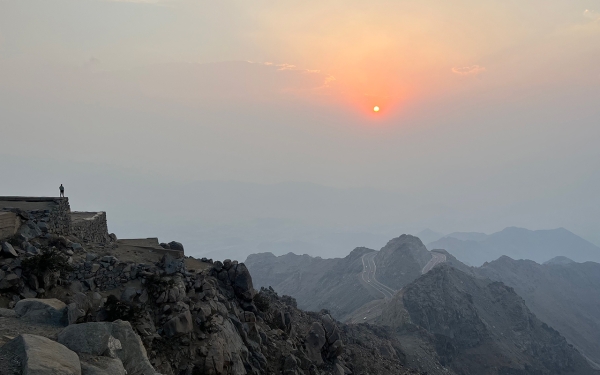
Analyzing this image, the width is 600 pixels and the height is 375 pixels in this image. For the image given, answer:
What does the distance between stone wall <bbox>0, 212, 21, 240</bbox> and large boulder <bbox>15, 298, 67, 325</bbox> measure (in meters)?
8.04

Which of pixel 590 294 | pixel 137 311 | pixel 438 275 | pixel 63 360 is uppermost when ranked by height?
pixel 63 360

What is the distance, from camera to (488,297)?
99125 millimetres

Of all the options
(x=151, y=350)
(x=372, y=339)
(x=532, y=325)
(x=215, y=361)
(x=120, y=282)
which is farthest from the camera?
(x=532, y=325)

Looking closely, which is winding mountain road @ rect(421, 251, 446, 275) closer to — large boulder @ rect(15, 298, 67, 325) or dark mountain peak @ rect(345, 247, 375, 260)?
dark mountain peak @ rect(345, 247, 375, 260)

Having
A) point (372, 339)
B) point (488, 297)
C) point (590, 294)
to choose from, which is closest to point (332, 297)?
point (488, 297)

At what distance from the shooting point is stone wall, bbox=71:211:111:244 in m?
24.6

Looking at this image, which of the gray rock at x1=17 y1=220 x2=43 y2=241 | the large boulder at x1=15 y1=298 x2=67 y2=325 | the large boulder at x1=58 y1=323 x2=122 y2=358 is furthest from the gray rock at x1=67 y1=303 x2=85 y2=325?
the gray rock at x1=17 y1=220 x2=43 y2=241

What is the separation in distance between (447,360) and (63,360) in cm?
7871

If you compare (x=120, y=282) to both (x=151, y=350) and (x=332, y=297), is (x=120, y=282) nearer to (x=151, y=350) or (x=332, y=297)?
(x=151, y=350)

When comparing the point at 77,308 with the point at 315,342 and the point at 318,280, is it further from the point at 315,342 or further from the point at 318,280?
the point at 318,280

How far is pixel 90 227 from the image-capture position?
2666 centimetres

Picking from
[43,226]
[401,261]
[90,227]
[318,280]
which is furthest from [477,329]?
[43,226]

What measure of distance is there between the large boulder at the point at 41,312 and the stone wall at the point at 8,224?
8.04 metres

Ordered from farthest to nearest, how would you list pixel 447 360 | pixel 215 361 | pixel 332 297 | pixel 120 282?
pixel 332 297, pixel 447 360, pixel 120 282, pixel 215 361
